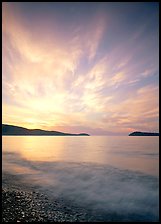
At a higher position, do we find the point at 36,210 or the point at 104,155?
the point at 36,210

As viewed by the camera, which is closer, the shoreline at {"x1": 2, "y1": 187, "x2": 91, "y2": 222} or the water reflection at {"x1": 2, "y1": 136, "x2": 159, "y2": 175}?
the shoreline at {"x1": 2, "y1": 187, "x2": 91, "y2": 222}

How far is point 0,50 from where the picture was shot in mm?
5559

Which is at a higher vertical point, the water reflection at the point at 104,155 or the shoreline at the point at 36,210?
the shoreline at the point at 36,210

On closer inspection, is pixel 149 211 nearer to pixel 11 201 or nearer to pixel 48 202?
pixel 48 202

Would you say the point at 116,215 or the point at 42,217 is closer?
the point at 42,217

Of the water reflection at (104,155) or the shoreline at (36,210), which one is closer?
the shoreline at (36,210)

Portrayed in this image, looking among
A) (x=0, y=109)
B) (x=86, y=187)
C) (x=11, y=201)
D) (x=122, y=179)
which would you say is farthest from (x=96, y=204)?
(x=0, y=109)

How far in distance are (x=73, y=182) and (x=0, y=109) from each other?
15880mm

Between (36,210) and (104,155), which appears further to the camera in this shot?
(104,155)

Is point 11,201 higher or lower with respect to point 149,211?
higher

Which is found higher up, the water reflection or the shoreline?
the shoreline

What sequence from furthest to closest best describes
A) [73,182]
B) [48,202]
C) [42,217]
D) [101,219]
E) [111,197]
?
[73,182] → [111,197] → [48,202] → [101,219] → [42,217]

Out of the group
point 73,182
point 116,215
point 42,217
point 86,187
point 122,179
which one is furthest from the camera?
point 122,179

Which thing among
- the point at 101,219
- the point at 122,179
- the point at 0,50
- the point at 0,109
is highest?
the point at 0,50
